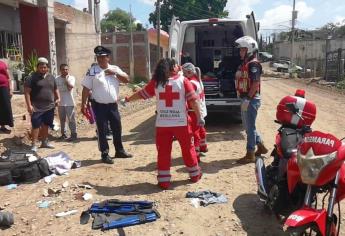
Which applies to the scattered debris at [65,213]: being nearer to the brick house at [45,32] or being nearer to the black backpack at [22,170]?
the black backpack at [22,170]

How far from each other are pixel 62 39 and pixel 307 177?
15.3 metres

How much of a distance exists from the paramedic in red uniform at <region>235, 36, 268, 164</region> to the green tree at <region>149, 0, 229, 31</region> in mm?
48799

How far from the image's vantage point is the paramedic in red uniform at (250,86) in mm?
6465

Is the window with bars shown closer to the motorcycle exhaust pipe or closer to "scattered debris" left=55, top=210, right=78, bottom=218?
"scattered debris" left=55, top=210, right=78, bottom=218

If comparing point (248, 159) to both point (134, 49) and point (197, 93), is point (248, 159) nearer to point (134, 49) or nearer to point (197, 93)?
point (197, 93)

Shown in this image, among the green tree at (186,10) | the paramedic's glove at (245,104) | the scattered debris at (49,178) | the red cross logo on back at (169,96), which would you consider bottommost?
the scattered debris at (49,178)

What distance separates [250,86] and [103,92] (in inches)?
90.9

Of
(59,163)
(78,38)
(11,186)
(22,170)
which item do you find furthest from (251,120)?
(78,38)

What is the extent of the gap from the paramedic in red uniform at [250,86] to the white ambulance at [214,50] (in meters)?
2.93

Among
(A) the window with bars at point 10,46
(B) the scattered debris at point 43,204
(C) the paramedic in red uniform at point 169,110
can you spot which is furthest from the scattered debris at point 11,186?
(A) the window with bars at point 10,46

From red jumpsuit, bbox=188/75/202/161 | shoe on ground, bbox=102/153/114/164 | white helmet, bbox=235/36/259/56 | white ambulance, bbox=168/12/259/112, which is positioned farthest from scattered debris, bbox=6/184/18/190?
white ambulance, bbox=168/12/259/112

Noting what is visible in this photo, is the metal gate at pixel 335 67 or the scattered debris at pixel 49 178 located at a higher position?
the metal gate at pixel 335 67

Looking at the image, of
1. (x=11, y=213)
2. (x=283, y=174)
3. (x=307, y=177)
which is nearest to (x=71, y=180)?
(x=11, y=213)

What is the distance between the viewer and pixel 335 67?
2591 cm
